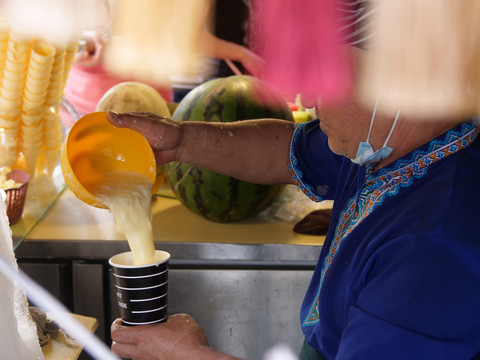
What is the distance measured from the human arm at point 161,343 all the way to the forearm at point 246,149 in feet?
1.68

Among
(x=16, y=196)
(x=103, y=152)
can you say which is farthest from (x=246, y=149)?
(x=16, y=196)

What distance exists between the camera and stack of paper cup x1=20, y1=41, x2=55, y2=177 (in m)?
1.75

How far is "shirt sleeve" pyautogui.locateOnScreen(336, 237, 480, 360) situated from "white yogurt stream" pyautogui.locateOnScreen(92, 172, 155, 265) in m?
0.44

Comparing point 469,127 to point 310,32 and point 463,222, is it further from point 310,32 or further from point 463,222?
point 310,32

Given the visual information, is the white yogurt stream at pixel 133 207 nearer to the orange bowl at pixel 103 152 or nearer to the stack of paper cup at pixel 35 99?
the orange bowl at pixel 103 152

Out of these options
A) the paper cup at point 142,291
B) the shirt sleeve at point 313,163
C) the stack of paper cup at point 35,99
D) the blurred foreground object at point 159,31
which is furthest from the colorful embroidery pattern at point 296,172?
the blurred foreground object at point 159,31

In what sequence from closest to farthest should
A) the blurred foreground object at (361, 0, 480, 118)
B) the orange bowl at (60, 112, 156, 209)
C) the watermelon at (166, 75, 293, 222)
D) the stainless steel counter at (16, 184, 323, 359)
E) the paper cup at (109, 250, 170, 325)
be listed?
the blurred foreground object at (361, 0, 480, 118), the paper cup at (109, 250, 170, 325), the orange bowl at (60, 112, 156, 209), the stainless steel counter at (16, 184, 323, 359), the watermelon at (166, 75, 293, 222)

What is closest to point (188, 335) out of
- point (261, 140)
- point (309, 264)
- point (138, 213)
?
point (138, 213)

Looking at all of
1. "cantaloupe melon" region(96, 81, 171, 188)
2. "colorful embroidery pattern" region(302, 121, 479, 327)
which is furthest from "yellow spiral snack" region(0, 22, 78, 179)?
"colorful embroidery pattern" region(302, 121, 479, 327)

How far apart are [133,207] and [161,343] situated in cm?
30

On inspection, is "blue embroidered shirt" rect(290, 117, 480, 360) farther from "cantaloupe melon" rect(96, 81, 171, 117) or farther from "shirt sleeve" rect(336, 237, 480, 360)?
"cantaloupe melon" rect(96, 81, 171, 117)

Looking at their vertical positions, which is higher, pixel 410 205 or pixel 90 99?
pixel 410 205

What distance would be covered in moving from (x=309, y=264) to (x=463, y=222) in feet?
3.04

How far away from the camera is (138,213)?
127cm
